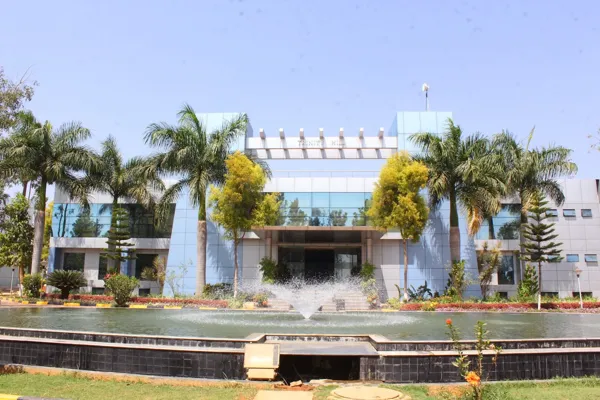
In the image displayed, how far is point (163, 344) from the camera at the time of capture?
9.39m

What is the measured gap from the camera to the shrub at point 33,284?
1027 inches

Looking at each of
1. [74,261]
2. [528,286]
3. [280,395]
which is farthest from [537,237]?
[74,261]

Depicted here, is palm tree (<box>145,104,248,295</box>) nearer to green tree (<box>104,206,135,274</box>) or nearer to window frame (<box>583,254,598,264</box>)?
green tree (<box>104,206,135,274</box>)

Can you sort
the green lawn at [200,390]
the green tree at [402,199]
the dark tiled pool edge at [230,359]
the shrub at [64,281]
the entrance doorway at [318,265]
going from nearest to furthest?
1. the green lawn at [200,390]
2. the dark tiled pool edge at [230,359]
3. the green tree at [402,199]
4. the shrub at [64,281]
5. the entrance doorway at [318,265]

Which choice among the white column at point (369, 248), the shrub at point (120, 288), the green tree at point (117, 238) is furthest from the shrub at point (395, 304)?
the green tree at point (117, 238)

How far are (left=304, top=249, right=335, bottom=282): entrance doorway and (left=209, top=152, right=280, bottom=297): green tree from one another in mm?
5156

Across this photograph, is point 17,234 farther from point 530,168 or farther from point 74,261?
point 530,168

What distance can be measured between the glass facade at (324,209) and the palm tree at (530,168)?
7.57m

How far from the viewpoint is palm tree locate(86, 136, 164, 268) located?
97.2 feet

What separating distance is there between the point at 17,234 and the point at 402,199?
73.5 feet

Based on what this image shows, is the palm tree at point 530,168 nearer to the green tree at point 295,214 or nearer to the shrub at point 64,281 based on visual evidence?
the green tree at point 295,214

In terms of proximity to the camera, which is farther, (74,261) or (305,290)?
(74,261)

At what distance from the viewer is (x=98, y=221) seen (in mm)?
32812

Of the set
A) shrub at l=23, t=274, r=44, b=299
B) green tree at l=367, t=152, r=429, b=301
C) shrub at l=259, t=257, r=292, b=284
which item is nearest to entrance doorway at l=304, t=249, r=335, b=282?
shrub at l=259, t=257, r=292, b=284
